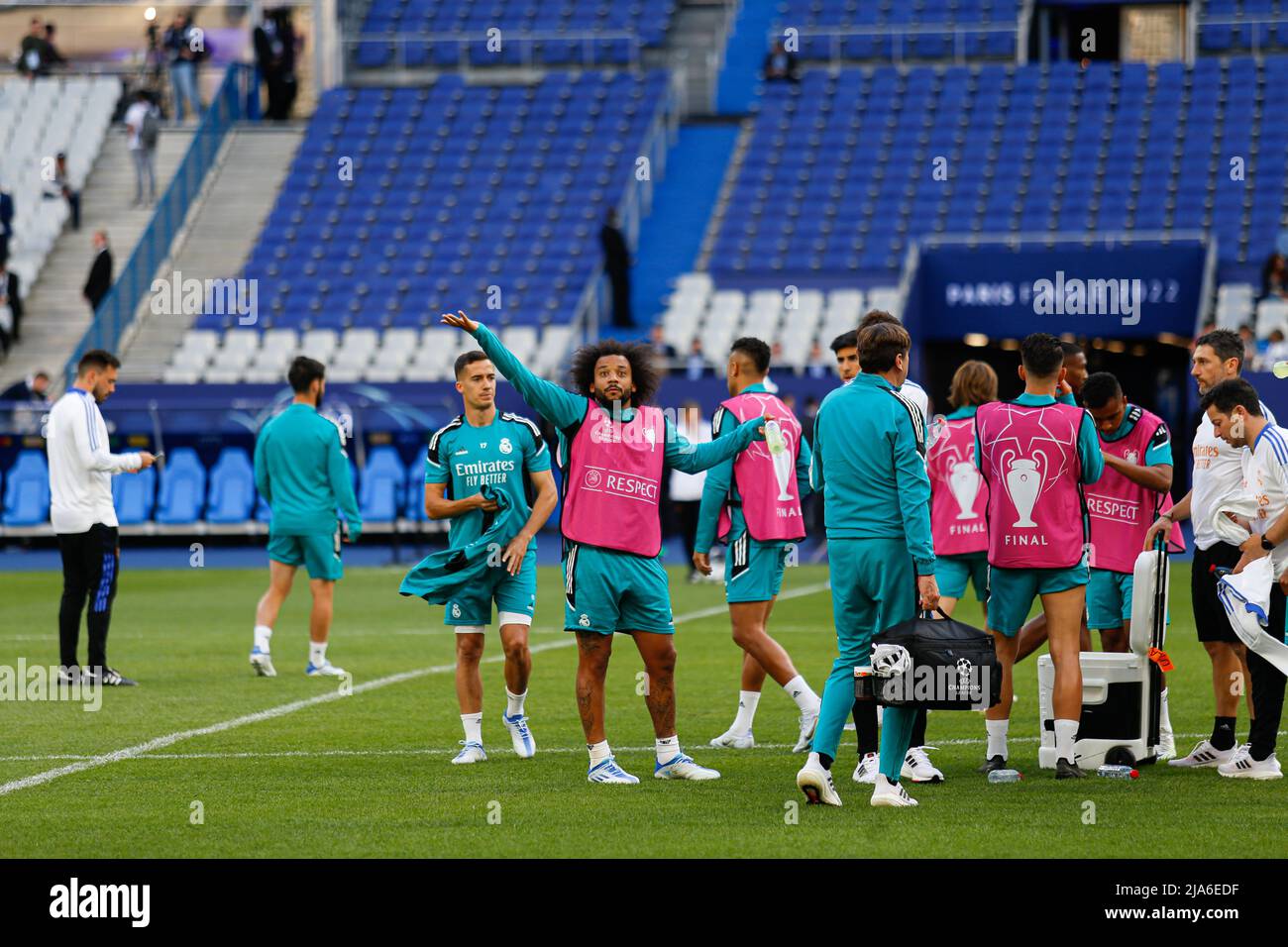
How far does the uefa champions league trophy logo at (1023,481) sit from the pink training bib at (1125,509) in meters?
1.26

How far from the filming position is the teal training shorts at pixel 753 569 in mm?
10383

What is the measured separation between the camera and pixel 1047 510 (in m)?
9.21

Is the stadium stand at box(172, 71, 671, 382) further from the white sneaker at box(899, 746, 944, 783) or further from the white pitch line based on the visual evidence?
the white sneaker at box(899, 746, 944, 783)

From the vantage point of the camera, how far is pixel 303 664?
14734 millimetres

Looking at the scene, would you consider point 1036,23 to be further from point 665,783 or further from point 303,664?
point 665,783

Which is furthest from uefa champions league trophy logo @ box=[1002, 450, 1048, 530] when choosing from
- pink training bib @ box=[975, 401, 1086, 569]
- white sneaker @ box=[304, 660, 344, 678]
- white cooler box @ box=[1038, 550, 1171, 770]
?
white sneaker @ box=[304, 660, 344, 678]

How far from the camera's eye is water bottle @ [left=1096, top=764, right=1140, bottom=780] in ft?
30.7

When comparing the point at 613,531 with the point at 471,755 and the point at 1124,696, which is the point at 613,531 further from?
the point at 1124,696

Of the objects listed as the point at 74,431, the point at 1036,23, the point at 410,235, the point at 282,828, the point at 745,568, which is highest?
the point at 1036,23

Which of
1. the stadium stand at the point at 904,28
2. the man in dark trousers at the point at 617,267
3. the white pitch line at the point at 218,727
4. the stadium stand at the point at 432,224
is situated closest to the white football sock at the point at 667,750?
the white pitch line at the point at 218,727

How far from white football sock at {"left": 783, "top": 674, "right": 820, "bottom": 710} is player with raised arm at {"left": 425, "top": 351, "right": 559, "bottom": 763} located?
56.2 inches

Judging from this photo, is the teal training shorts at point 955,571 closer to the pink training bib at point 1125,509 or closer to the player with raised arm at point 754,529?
the pink training bib at point 1125,509

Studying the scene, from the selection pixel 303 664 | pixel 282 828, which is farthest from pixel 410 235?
pixel 282 828
